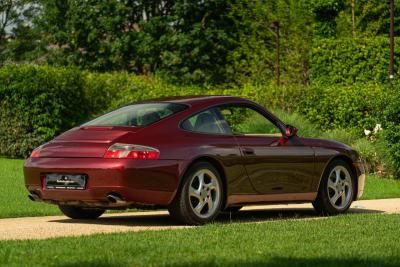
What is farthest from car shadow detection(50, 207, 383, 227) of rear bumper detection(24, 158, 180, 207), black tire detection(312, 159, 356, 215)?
rear bumper detection(24, 158, 180, 207)

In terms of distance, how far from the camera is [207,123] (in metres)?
12.4

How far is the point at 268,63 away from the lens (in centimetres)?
4644

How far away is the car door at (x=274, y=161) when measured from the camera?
1265 cm

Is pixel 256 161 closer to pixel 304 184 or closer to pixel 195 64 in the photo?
pixel 304 184

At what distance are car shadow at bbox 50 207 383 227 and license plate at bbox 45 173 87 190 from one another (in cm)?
78

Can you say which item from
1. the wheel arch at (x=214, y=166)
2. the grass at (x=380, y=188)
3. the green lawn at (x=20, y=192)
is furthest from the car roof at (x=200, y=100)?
the grass at (x=380, y=188)

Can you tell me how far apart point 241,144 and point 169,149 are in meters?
1.15

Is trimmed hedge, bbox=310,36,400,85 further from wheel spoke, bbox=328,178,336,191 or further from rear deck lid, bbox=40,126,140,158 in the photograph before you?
rear deck lid, bbox=40,126,140,158

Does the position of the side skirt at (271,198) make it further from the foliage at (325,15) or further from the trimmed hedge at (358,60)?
the foliage at (325,15)

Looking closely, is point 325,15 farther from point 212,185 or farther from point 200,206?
point 200,206

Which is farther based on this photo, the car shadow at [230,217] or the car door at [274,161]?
the car door at [274,161]

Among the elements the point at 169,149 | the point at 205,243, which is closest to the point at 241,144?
the point at 169,149

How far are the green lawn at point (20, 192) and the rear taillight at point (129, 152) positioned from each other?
2.45 m

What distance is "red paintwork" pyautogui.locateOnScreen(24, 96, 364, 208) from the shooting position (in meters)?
11.5
